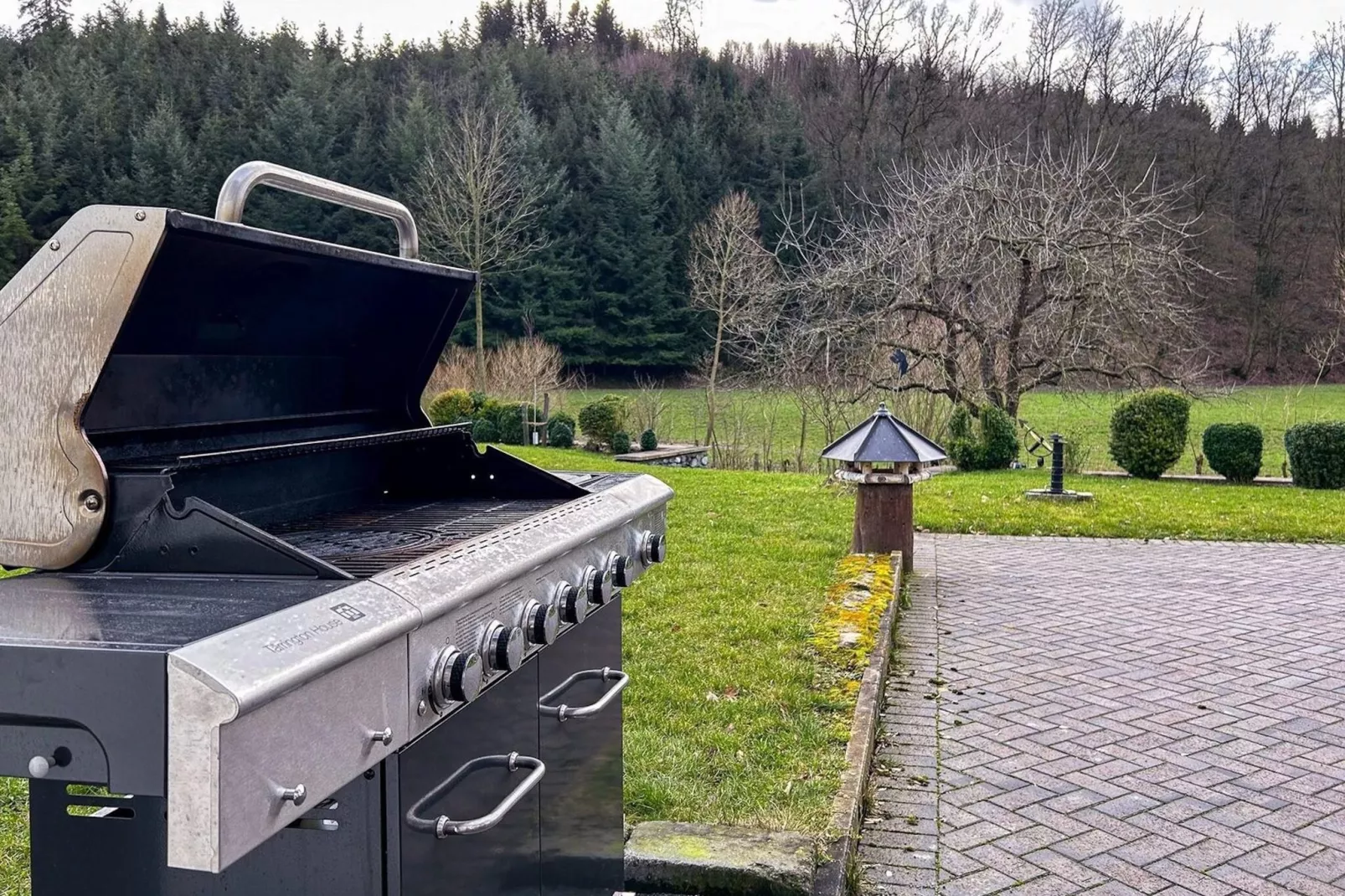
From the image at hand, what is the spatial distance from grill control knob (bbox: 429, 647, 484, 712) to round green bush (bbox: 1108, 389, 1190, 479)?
13972mm

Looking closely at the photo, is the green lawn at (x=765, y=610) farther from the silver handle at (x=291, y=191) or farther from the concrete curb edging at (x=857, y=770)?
the silver handle at (x=291, y=191)

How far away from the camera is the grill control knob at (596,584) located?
214 cm

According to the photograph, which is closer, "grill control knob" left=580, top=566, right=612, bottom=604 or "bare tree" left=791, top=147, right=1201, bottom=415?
"grill control knob" left=580, top=566, right=612, bottom=604

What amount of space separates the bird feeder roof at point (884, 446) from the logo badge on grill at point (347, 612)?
20.6 ft

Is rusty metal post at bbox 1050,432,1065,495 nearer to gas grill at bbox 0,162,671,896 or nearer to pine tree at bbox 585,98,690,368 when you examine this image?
gas grill at bbox 0,162,671,896

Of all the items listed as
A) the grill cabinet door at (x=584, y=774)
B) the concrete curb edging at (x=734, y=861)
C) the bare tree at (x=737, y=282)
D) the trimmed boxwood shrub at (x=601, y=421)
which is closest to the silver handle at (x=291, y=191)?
the grill cabinet door at (x=584, y=774)

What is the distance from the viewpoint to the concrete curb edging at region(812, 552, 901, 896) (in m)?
3.06

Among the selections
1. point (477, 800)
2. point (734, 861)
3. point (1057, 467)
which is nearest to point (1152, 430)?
point (1057, 467)

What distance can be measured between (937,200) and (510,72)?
93.6 ft

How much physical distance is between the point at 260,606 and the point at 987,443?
47.6ft

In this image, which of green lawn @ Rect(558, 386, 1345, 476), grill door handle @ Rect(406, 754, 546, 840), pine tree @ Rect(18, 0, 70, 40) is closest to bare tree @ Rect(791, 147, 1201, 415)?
green lawn @ Rect(558, 386, 1345, 476)

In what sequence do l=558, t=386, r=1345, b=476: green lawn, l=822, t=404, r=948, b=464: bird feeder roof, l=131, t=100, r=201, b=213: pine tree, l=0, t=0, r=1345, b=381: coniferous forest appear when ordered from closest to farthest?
l=822, t=404, r=948, b=464: bird feeder roof
l=558, t=386, r=1345, b=476: green lawn
l=131, t=100, r=201, b=213: pine tree
l=0, t=0, r=1345, b=381: coniferous forest

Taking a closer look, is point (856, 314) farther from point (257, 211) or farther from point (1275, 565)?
point (257, 211)

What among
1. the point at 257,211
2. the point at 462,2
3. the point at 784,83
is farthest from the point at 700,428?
the point at 462,2
